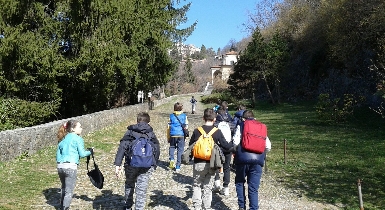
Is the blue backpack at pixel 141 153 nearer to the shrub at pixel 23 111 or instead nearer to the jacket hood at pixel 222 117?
the jacket hood at pixel 222 117

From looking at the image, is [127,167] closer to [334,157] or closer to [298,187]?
[298,187]

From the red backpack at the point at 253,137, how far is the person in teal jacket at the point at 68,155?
284cm

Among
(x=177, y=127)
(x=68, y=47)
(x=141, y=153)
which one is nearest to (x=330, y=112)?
(x=177, y=127)

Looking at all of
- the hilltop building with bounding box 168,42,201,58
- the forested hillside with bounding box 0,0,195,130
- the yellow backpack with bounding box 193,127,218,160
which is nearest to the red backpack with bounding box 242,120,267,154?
the yellow backpack with bounding box 193,127,218,160

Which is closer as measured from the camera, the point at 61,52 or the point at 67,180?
the point at 67,180

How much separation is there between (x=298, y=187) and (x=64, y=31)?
52.2 ft

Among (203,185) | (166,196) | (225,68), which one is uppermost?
(225,68)

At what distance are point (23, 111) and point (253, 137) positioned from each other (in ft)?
52.5

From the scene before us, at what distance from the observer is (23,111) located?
18.9 meters

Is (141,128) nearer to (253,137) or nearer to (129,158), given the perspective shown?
(129,158)

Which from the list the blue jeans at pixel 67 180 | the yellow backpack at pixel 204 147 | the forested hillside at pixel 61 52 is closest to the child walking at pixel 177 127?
the yellow backpack at pixel 204 147

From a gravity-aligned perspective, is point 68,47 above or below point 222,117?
above

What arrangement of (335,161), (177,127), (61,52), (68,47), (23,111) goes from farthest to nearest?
(68,47)
(61,52)
(23,111)
(335,161)
(177,127)

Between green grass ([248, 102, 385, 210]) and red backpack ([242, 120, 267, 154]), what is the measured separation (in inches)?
117
